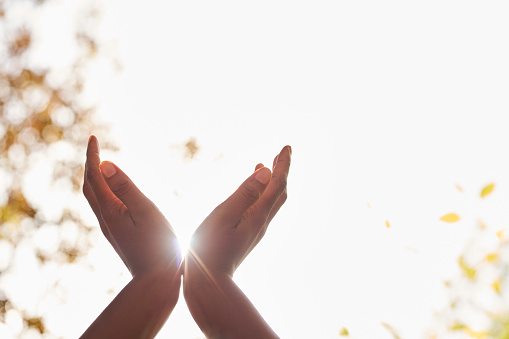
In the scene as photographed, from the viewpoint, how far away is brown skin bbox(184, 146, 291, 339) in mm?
1764

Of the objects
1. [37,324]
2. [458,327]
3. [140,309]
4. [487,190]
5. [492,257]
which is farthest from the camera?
[37,324]

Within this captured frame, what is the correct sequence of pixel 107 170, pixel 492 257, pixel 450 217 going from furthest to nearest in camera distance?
pixel 450 217 < pixel 492 257 < pixel 107 170

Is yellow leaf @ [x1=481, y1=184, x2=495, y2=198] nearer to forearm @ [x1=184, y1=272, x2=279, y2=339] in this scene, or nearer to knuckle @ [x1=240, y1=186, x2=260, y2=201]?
knuckle @ [x1=240, y1=186, x2=260, y2=201]

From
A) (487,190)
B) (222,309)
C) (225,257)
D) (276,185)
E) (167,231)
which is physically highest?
(167,231)

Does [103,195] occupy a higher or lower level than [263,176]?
higher

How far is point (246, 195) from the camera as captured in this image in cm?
188

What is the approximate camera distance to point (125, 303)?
1.70 meters

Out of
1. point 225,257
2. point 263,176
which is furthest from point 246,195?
point 225,257

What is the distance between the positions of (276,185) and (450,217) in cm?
133

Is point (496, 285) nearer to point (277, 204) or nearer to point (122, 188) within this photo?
point (277, 204)

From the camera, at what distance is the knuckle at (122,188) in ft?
6.01

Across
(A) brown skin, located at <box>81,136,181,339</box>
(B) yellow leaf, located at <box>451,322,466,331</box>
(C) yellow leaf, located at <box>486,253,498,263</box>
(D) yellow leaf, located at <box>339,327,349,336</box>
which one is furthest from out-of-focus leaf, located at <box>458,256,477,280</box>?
(A) brown skin, located at <box>81,136,181,339</box>

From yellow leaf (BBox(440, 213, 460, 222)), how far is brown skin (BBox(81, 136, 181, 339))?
174 centimetres

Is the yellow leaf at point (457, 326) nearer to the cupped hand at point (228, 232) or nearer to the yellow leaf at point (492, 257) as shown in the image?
the yellow leaf at point (492, 257)
